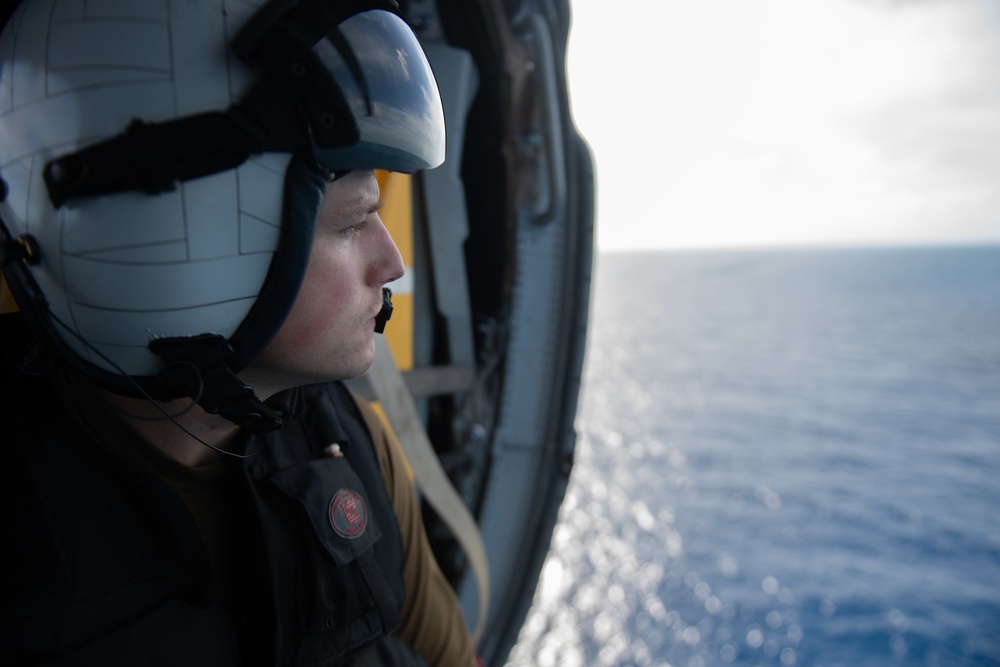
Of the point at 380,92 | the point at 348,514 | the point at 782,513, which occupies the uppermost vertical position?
the point at 380,92

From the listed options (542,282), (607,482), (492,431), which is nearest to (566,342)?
(542,282)

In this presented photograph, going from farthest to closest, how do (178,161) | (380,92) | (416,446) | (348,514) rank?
1. (416,446)
2. (348,514)
3. (380,92)
4. (178,161)

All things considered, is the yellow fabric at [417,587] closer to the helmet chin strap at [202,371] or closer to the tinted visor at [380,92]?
the helmet chin strap at [202,371]

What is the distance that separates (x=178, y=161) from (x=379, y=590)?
92cm

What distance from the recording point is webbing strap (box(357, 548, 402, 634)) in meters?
1.28

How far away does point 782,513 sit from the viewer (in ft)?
97.7

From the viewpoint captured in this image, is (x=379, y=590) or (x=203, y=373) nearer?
(x=203, y=373)

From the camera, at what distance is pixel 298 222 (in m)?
0.99

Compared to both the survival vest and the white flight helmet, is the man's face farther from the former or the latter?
the survival vest

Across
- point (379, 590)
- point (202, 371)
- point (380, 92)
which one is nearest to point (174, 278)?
point (202, 371)

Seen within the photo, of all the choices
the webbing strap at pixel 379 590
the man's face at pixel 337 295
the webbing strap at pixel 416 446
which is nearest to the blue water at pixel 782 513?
the webbing strap at pixel 416 446

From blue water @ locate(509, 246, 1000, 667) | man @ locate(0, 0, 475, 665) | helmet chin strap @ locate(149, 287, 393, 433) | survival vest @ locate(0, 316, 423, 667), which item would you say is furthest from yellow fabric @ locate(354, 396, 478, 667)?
blue water @ locate(509, 246, 1000, 667)

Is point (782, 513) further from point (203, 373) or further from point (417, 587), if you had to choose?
point (203, 373)

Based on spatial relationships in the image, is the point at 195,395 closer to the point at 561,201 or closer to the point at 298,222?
the point at 298,222
